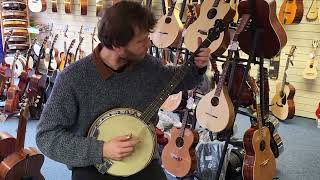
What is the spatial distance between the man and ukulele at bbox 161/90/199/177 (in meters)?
0.88

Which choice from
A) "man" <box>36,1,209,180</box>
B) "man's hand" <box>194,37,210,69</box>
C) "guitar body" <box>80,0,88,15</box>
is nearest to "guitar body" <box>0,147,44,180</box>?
"man" <box>36,1,209,180</box>

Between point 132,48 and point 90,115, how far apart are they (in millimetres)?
364

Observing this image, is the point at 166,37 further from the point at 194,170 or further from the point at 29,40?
the point at 29,40

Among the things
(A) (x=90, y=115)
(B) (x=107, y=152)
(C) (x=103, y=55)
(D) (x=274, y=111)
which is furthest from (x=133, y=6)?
(D) (x=274, y=111)

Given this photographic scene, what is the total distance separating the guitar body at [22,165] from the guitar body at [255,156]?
4.45 ft

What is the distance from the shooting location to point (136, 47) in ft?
4.99

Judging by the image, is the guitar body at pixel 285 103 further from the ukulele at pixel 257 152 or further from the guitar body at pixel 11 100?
the guitar body at pixel 11 100

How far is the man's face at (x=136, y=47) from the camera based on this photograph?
1499 mm

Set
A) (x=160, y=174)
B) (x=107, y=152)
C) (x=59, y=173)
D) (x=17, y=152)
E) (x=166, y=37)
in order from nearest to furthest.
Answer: (x=107, y=152)
(x=160, y=174)
(x=17, y=152)
(x=59, y=173)
(x=166, y=37)

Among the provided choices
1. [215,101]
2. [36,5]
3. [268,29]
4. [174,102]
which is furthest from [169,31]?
[36,5]

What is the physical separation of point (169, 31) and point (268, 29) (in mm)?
1199

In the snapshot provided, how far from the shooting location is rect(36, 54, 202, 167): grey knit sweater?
4.90 feet

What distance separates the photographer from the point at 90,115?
1.60m

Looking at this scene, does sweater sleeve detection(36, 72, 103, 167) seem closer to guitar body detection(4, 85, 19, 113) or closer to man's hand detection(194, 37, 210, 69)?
man's hand detection(194, 37, 210, 69)
